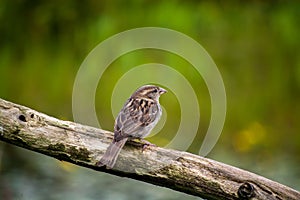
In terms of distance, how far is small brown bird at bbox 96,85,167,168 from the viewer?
3.46 meters

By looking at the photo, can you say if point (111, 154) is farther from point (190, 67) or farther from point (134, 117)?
point (190, 67)

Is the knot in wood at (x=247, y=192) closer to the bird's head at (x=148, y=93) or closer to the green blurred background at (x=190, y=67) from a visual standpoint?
the bird's head at (x=148, y=93)

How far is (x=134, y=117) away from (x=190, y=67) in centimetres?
385

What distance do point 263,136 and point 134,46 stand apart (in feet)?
4.42

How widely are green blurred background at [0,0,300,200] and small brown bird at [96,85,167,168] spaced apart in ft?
9.69

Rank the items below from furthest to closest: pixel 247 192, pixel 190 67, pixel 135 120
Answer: pixel 190 67 → pixel 135 120 → pixel 247 192

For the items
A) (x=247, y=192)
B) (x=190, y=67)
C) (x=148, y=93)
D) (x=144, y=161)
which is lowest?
(x=247, y=192)

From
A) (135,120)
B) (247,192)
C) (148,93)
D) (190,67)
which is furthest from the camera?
(190,67)

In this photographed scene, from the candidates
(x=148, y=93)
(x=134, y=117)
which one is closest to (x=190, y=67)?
(x=148, y=93)

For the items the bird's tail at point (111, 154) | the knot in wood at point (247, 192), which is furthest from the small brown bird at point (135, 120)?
the knot in wood at point (247, 192)

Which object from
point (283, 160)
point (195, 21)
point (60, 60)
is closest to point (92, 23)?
point (60, 60)

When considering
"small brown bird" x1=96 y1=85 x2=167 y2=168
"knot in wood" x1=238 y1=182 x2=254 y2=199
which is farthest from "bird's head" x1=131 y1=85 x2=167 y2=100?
"knot in wood" x1=238 y1=182 x2=254 y2=199

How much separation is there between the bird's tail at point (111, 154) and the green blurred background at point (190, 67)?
359cm

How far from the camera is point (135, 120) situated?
3836mm
